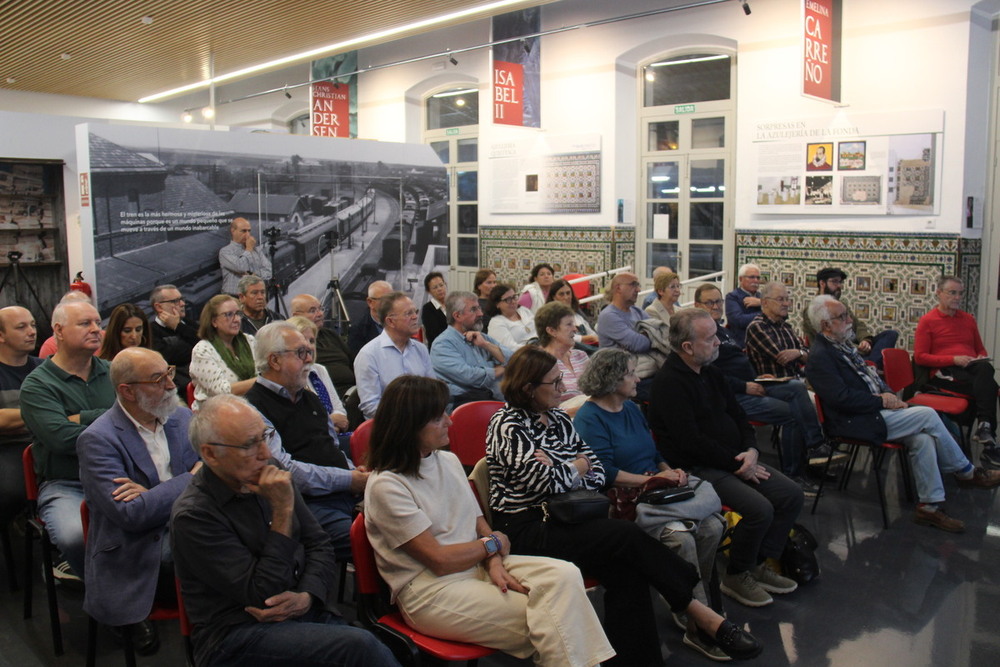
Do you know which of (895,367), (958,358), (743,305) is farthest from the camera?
(743,305)

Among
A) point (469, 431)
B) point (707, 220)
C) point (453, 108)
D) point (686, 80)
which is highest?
point (453, 108)

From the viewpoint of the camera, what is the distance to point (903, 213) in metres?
7.96

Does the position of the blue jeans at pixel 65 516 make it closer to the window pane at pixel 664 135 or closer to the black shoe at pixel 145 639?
the black shoe at pixel 145 639

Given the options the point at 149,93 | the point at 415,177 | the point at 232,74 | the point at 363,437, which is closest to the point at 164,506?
the point at 363,437

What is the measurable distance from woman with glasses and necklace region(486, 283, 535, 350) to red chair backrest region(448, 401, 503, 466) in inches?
75.2

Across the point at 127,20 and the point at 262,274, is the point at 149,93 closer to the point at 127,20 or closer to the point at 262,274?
the point at 127,20

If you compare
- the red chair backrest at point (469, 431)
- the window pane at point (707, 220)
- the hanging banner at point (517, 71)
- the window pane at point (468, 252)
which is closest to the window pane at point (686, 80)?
the window pane at point (707, 220)

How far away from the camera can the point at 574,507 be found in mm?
3004

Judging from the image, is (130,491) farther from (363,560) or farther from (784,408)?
(784,408)

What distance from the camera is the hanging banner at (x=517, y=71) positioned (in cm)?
1031

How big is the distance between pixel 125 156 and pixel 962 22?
7488mm

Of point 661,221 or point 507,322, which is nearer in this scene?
point 507,322

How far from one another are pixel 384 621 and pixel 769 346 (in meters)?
3.99

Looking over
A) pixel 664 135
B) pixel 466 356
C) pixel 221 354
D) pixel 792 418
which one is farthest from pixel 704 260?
pixel 221 354
